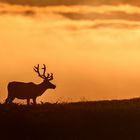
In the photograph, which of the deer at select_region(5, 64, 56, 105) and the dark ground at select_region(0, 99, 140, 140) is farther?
the deer at select_region(5, 64, 56, 105)

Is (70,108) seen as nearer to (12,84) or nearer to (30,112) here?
(30,112)

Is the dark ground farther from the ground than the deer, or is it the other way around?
the deer

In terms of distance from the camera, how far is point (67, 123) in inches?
1314

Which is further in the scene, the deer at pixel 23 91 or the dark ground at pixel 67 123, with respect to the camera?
the deer at pixel 23 91

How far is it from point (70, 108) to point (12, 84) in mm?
5607

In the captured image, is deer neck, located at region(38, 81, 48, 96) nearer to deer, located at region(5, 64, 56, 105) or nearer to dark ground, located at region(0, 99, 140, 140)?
deer, located at region(5, 64, 56, 105)

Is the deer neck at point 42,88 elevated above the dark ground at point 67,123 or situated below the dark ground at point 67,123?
above

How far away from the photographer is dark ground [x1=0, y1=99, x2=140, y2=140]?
1266 inches

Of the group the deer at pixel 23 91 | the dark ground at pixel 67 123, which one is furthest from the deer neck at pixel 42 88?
the dark ground at pixel 67 123

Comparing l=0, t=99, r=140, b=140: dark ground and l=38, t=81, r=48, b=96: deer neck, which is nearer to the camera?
l=0, t=99, r=140, b=140: dark ground

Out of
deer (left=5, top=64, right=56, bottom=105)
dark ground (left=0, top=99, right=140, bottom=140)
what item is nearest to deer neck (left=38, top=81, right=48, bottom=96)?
deer (left=5, top=64, right=56, bottom=105)

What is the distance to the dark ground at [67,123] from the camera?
32.2 meters

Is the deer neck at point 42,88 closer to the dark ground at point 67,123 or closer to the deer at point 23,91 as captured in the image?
the deer at point 23,91

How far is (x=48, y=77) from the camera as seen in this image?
4309 centimetres
